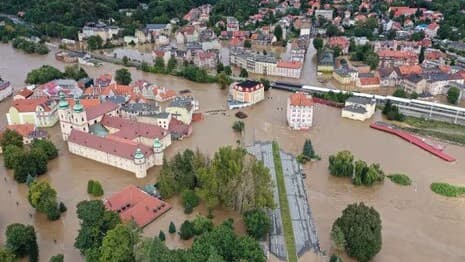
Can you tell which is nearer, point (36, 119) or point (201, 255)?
point (201, 255)

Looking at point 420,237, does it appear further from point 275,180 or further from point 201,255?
point 201,255

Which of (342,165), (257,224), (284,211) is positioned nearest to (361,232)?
(257,224)

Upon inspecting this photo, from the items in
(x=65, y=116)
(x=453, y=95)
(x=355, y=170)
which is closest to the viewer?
(x=355, y=170)

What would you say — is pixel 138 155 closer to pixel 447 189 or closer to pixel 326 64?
pixel 447 189

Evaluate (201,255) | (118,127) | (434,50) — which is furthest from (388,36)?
(201,255)

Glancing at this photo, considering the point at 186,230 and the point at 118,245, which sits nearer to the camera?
the point at 118,245

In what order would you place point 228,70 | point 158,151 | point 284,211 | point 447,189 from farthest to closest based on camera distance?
point 228,70 → point 158,151 → point 447,189 → point 284,211
